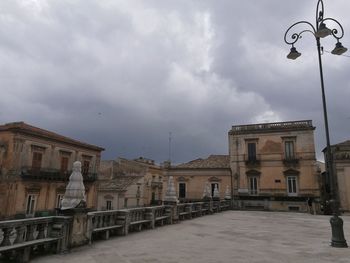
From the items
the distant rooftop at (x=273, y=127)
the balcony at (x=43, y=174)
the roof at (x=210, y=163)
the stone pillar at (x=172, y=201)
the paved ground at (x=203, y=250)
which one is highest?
the distant rooftop at (x=273, y=127)

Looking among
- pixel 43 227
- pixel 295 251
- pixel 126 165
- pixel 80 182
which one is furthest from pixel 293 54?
pixel 126 165

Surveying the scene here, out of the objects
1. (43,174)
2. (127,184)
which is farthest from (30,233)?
(127,184)

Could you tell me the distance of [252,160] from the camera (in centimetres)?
3591

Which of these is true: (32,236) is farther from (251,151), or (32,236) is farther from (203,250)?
(251,151)

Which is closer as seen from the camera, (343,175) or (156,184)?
(343,175)

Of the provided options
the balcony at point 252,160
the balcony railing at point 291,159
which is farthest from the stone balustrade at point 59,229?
the balcony railing at point 291,159

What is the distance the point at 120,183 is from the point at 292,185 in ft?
75.7

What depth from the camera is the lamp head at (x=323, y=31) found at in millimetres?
9195

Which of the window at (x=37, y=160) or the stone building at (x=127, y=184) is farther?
the stone building at (x=127, y=184)

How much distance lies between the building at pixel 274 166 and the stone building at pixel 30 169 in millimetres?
20018

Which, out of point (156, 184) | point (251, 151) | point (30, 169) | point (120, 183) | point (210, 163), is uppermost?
point (251, 151)

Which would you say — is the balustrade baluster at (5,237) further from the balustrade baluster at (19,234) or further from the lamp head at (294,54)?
the lamp head at (294,54)

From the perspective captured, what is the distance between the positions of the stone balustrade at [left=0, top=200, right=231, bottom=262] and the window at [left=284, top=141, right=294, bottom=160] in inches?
971

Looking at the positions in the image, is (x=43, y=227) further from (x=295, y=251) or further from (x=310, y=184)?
(x=310, y=184)
